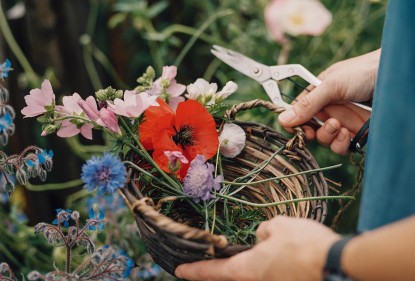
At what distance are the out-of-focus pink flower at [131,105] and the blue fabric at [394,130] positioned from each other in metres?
0.32

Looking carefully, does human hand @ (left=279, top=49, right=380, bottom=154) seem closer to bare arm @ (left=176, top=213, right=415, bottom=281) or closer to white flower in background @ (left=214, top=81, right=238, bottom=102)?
white flower in background @ (left=214, top=81, right=238, bottom=102)

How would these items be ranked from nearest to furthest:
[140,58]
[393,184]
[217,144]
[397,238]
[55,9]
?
1. [397,238]
2. [393,184]
3. [217,144]
4. [55,9]
5. [140,58]

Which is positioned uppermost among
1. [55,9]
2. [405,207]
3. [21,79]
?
[55,9]

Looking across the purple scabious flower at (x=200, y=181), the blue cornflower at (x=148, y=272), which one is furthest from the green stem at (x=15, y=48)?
the purple scabious flower at (x=200, y=181)

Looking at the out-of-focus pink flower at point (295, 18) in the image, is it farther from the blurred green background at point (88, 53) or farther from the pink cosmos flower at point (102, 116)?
the pink cosmos flower at point (102, 116)

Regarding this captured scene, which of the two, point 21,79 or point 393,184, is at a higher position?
point 393,184

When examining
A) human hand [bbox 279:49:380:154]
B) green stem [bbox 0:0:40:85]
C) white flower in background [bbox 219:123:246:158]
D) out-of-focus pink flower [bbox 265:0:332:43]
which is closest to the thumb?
human hand [bbox 279:49:380:154]

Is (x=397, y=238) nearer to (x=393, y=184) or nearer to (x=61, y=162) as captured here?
(x=393, y=184)

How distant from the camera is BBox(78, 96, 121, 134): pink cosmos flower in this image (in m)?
0.86

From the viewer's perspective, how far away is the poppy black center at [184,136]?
957 mm

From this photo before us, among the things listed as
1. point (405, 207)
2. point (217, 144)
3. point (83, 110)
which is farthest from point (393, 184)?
point (83, 110)

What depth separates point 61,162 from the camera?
173cm

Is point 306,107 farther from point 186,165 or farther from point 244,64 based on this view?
point 186,165

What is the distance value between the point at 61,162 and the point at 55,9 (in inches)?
16.4
